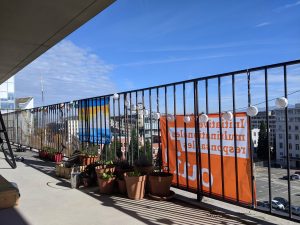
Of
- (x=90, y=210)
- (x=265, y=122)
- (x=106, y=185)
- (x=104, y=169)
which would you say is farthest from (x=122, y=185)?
(x=265, y=122)

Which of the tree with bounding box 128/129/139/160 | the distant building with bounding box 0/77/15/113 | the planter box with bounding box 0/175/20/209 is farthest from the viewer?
the distant building with bounding box 0/77/15/113

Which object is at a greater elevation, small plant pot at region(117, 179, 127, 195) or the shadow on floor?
small plant pot at region(117, 179, 127, 195)

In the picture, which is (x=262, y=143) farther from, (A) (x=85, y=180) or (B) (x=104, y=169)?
(A) (x=85, y=180)

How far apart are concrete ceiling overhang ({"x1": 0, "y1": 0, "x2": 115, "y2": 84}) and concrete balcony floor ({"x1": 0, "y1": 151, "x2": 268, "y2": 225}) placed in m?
2.14

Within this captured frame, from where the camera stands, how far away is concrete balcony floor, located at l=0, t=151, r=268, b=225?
3410 millimetres

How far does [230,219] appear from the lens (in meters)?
3.39

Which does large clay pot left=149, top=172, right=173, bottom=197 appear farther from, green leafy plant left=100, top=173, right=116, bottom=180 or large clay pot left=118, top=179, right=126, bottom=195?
green leafy plant left=100, top=173, right=116, bottom=180

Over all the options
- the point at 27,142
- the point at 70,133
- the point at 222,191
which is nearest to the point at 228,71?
the point at 222,191

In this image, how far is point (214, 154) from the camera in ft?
12.4

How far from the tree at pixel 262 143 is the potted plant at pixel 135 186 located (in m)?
1.61

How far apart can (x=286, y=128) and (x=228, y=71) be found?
966mm

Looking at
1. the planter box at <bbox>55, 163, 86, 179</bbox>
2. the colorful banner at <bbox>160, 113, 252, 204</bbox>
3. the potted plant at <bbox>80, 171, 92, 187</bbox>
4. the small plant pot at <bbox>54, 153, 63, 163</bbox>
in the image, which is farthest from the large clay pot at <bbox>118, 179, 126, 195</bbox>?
the small plant pot at <bbox>54, 153, 63, 163</bbox>

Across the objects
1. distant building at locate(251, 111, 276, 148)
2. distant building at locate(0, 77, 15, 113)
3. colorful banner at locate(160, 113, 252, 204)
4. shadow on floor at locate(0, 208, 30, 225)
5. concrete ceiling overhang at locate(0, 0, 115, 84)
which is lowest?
shadow on floor at locate(0, 208, 30, 225)

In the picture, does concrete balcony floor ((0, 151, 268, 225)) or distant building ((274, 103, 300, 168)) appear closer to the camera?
distant building ((274, 103, 300, 168))
